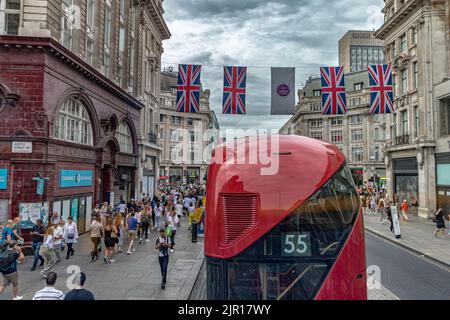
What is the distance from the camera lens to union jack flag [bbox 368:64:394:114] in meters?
18.9

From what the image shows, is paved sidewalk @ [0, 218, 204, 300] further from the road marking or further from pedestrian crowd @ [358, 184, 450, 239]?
pedestrian crowd @ [358, 184, 450, 239]

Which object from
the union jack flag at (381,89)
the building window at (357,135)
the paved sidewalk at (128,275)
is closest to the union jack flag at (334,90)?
the union jack flag at (381,89)

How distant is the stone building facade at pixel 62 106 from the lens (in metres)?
14.3

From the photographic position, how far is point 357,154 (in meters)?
66.6

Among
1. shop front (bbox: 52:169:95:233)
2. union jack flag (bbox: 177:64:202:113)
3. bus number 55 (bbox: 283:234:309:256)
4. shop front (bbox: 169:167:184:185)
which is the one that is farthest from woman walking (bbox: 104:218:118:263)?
shop front (bbox: 169:167:184:185)

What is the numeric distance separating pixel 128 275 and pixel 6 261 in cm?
387

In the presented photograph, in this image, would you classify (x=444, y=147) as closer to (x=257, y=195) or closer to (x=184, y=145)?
(x=257, y=195)

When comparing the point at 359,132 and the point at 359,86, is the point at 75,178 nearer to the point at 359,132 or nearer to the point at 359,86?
the point at 359,132

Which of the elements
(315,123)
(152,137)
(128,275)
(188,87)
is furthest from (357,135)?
(128,275)

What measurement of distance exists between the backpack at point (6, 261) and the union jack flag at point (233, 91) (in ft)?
40.3

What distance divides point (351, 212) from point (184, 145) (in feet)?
229

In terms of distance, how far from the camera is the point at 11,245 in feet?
27.3

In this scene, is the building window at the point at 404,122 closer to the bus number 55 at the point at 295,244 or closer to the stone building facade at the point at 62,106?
the stone building facade at the point at 62,106
